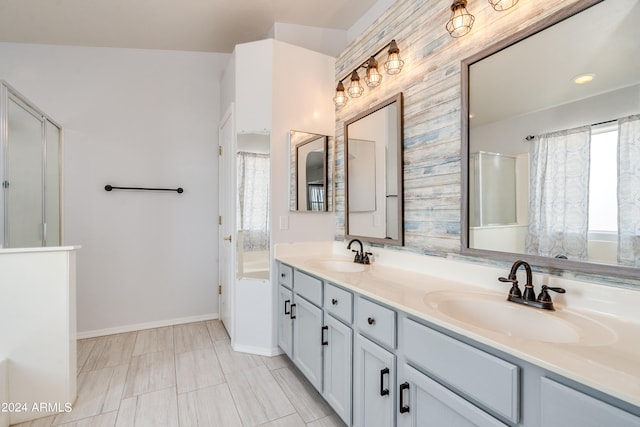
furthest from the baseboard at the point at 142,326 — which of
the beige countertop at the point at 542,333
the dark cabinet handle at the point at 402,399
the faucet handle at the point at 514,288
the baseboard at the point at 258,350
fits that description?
the faucet handle at the point at 514,288

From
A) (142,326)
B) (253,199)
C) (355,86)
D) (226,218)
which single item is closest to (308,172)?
(253,199)

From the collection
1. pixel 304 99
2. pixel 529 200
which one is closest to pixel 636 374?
pixel 529 200

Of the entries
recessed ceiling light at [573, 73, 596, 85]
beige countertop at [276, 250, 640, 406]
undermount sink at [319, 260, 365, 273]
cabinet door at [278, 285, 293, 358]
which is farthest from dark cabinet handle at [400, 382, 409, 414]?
recessed ceiling light at [573, 73, 596, 85]

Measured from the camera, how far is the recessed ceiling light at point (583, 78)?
42.6 inches

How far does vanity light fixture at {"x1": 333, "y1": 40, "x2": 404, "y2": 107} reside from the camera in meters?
1.84

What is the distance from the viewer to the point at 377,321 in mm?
1321

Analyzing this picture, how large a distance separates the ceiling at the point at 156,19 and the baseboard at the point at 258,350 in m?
2.76

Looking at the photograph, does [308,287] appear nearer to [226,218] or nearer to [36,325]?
[226,218]

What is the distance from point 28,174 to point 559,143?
10.5 feet

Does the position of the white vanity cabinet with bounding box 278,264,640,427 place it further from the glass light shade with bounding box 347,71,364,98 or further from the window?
the glass light shade with bounding box 347,71,364,98

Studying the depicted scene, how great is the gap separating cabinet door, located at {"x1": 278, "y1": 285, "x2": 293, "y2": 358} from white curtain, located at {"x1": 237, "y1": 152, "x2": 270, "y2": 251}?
0.41 m

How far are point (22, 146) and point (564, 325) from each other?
10.5ft

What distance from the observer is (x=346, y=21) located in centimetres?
263

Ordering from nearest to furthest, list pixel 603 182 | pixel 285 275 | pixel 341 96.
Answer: pixel 603 182 < pixel 285 275 < pixel 341 96
